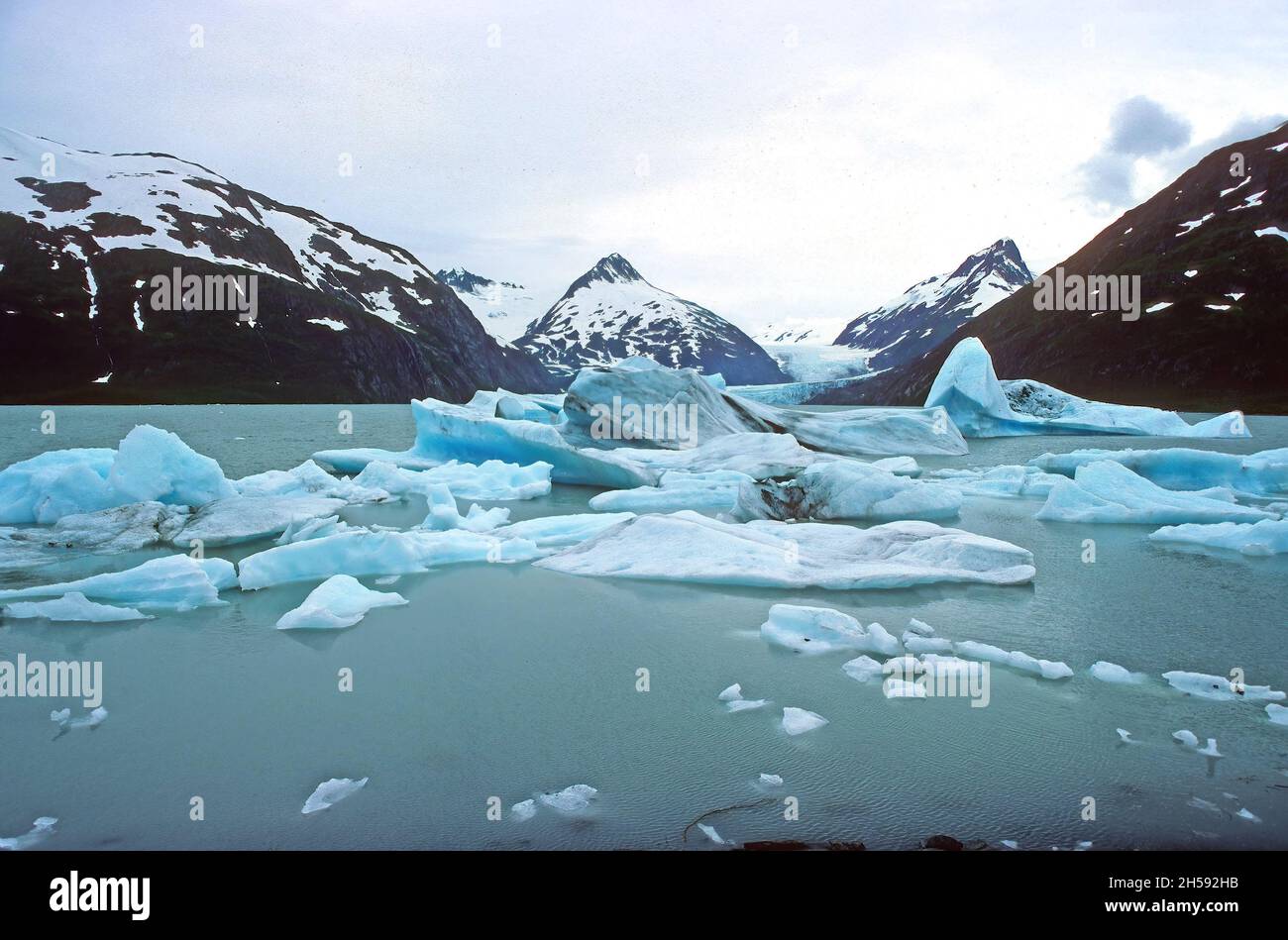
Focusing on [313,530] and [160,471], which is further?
[160,471]

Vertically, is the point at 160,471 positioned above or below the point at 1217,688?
above

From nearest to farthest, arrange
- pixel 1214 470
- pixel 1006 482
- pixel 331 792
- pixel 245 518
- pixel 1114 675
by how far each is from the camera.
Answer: pixel 331 792 → pixel 1114 675 → pixel 245 518 → pixel 1214 470 → pixel 1006 482

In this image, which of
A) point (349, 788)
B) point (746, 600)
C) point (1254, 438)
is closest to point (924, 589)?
point (746, 600)

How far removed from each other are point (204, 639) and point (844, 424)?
24461mm

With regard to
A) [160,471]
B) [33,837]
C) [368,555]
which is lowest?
[33,837]

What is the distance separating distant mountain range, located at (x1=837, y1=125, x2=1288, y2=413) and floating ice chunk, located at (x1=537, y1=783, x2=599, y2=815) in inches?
2698

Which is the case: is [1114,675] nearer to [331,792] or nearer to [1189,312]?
[331,792]

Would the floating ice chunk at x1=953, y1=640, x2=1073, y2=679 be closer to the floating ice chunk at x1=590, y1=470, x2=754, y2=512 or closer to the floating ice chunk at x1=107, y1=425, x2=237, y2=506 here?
the floating ice chunk at x1=590, y1=470, x2=754, y2=512

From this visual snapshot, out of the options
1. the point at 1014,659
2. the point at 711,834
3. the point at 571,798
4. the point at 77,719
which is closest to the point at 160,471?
the point at 77,719

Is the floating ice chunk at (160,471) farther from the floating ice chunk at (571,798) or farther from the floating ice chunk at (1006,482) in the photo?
the floating ice chunk at (1006,482)

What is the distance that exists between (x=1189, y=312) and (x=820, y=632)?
93446 mm

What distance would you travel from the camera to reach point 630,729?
4.98 meters
